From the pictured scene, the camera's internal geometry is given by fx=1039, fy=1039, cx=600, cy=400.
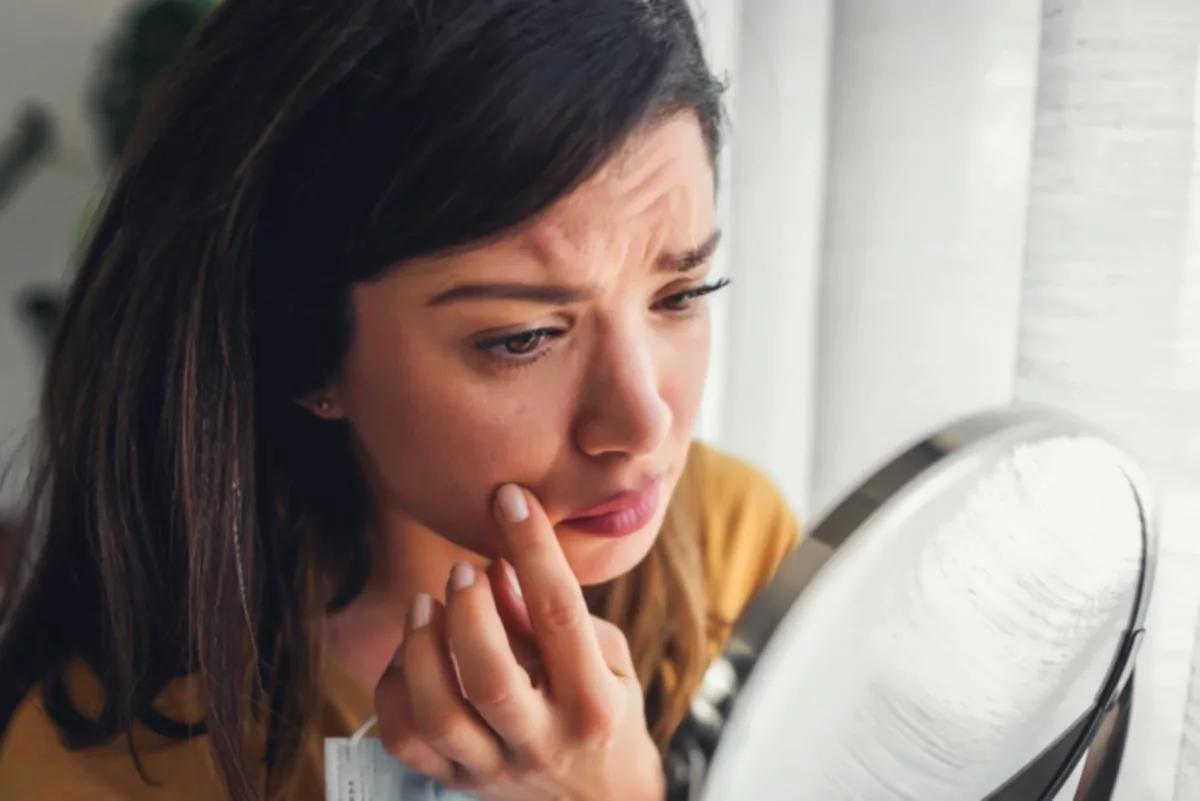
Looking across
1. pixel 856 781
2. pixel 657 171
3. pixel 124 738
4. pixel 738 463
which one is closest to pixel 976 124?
pixel 657 171

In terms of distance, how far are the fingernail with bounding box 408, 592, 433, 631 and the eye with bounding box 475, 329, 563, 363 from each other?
0.13m

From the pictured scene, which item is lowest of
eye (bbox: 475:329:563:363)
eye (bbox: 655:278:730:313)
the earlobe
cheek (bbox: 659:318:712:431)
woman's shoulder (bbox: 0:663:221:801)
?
woman's shoulder (bbox: 0:663:221:801)

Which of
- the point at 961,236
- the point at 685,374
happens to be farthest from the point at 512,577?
the point at 961,236

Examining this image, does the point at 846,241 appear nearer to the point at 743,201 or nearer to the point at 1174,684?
the point at 743,201

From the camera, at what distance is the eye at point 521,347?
0.52 metres

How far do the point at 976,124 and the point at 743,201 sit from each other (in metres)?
0.22

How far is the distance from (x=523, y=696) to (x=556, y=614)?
0.13 feet

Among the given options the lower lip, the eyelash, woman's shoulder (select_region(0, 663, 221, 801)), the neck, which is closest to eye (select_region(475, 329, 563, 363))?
the eyelash

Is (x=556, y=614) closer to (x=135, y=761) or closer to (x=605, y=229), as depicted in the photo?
(x=605, y=229)

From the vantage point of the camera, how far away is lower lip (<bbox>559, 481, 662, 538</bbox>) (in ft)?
1.87

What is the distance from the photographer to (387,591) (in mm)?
730

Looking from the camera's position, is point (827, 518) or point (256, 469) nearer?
point (827, 518)

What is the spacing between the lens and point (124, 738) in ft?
2.26

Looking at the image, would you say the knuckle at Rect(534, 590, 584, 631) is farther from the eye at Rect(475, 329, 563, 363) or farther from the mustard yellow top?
the mustard yellow top
